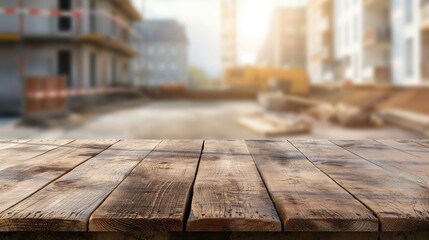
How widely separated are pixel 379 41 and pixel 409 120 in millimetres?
16268

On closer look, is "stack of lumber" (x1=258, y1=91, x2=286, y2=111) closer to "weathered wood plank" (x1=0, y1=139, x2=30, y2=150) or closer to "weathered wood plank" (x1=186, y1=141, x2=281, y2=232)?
"weathered wood plank" (x1=0, y1=139, x2=30, y2=150)

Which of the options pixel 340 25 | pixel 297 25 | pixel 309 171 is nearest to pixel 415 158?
pixel 309 171

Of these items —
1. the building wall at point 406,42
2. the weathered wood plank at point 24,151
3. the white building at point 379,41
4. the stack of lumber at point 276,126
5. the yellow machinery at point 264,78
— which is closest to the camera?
the weathered wood plank at point 24,151

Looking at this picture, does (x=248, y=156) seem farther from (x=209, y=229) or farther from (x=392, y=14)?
(x=392, y=14)

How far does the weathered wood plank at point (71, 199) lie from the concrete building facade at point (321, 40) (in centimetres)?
3792

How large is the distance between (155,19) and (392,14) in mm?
58359

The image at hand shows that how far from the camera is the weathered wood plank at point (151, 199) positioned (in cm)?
134

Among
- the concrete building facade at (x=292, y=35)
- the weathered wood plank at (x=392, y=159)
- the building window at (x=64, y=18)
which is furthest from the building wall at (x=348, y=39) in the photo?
the weathered wood plank at (x=392, y=159)

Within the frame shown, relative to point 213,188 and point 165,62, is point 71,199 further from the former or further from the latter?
point 165,62

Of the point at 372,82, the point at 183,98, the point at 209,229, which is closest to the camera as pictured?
the point at 209,229

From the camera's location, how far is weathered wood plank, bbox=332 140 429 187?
1.97m

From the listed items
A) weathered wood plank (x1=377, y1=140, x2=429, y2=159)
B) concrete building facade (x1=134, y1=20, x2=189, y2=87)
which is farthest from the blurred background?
concrete building facade (x1=134, y1=20, x2=189, y2=87)

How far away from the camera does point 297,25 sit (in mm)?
55469

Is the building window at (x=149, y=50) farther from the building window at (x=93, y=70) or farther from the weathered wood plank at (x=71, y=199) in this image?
the weathered wood plank at (x=71, y=199)
